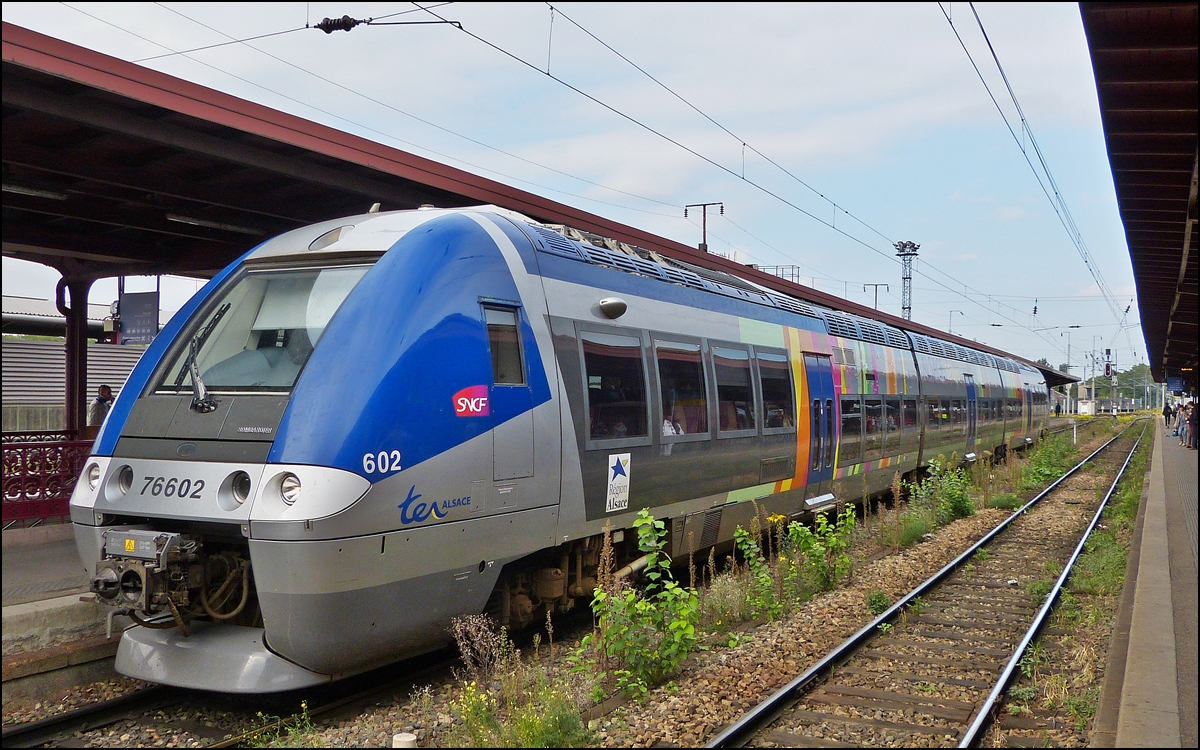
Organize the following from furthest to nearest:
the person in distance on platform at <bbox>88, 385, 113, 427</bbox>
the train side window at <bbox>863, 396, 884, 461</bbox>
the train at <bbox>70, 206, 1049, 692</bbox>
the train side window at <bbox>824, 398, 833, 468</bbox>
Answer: the train side window at <bbox>863, 396, 884, 461</bbox> → the person in distance on platform at <bbox>88, 385, 113, 427</bbox> → the train side window at <bbox>824, 398, 833, 468</bbox> → the train at <bbox>70, 206, 1049, 692</bbox>

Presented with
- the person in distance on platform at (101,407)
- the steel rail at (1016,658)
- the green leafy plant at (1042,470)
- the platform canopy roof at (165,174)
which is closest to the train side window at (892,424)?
the steel rail at (1016,658)

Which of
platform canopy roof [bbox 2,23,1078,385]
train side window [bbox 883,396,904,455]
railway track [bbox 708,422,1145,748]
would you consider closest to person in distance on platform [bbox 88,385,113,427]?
platform canopy roof [bbox 2,23,1078,385]

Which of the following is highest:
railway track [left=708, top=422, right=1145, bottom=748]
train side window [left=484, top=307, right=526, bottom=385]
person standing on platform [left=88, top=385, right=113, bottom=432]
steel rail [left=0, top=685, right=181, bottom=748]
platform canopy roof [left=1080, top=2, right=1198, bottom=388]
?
platform canopy roof [left=1080, top=2, right=1198, bottom=388]

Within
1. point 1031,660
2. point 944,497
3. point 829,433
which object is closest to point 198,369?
point 1031,660

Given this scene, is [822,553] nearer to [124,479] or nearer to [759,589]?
[759,589]

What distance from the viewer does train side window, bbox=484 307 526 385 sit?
20.8 feet

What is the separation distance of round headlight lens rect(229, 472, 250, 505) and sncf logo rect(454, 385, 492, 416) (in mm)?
1284

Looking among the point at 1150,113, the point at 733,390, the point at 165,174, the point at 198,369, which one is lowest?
the point at 733,390

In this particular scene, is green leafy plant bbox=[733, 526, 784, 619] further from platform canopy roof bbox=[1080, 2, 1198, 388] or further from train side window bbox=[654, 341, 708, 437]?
platform canopy roof bbox=[1080, 2, 1198, 388]

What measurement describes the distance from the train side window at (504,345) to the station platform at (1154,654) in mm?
4133

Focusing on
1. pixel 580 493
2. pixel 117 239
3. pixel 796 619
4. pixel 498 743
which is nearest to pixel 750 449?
pixel 796 619

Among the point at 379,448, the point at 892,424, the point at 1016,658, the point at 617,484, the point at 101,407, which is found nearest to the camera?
the point at 379,448

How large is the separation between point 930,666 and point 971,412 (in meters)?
16.4

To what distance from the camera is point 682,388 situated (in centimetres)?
862
